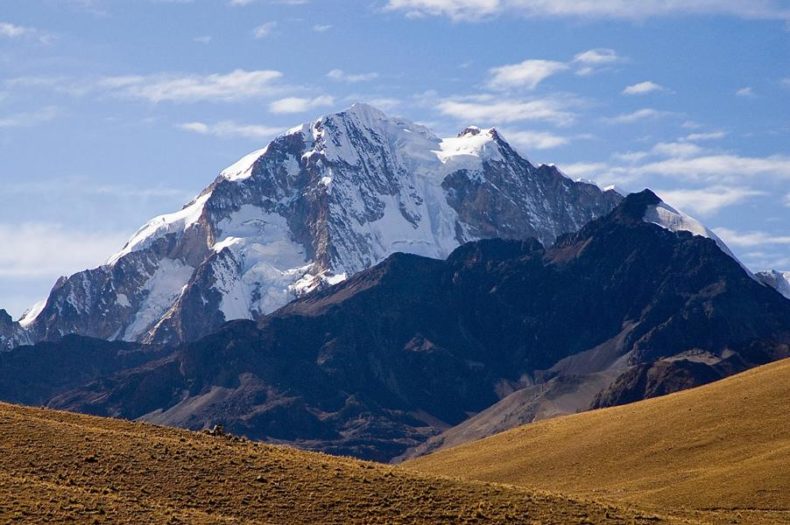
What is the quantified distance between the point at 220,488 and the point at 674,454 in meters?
76.9

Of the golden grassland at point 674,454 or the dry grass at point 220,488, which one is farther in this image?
the golden grassland at point 674,454

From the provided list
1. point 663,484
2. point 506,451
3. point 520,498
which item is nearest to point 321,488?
point 520,498

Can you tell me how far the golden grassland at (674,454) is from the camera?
124 m

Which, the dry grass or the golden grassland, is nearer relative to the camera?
the dry grass

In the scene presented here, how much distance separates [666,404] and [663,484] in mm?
40999

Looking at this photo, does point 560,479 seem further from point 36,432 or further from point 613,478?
point 36,432

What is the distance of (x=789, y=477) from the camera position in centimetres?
12544

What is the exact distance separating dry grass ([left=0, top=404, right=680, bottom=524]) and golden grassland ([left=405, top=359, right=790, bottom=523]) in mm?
24442

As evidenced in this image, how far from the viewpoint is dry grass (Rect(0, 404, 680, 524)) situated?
78688 millimetres

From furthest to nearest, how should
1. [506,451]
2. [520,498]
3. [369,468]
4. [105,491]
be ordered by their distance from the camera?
1. [506,451]
2. [369,468]
3. [520,498]
4. [105,491]

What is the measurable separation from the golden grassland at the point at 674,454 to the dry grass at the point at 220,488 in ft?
80.2

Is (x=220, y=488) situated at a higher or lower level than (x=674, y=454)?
higher

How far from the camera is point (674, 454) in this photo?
15200 cm

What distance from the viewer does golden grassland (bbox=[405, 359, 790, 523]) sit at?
406 ft
